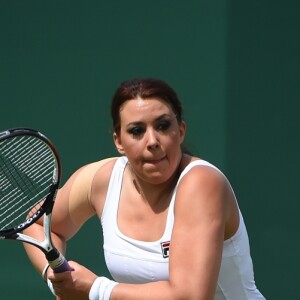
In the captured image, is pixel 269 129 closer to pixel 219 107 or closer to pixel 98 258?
pixel 219 107

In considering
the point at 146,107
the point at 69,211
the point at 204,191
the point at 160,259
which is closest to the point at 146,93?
the point at 146,107

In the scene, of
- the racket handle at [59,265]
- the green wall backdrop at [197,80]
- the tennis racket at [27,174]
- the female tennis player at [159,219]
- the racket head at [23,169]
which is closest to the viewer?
the female tennis player at [159,219]

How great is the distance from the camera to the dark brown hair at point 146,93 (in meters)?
3.31

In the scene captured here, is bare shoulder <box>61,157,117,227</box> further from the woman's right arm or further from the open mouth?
the open mouth

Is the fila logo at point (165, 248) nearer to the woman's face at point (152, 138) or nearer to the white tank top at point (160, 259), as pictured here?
the white tank top at point (160, 259)

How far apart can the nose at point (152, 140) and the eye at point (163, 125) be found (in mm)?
32

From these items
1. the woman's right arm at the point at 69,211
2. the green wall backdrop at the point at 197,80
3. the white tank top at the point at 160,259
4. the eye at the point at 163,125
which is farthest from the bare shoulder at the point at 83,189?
the green wall backdrop at the point at 197,80

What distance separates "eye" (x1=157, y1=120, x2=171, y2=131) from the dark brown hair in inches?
2.7

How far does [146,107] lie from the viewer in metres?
3.29

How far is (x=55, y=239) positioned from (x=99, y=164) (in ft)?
0.99

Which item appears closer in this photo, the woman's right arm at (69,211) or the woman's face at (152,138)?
the woman's face at (152,138)

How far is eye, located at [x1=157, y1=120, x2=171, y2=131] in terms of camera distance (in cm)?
328

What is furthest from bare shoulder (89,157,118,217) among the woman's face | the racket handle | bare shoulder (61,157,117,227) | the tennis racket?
the racket handle

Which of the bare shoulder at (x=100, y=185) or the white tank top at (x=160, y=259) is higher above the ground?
the bare shoulder at (x=100, y=185)
